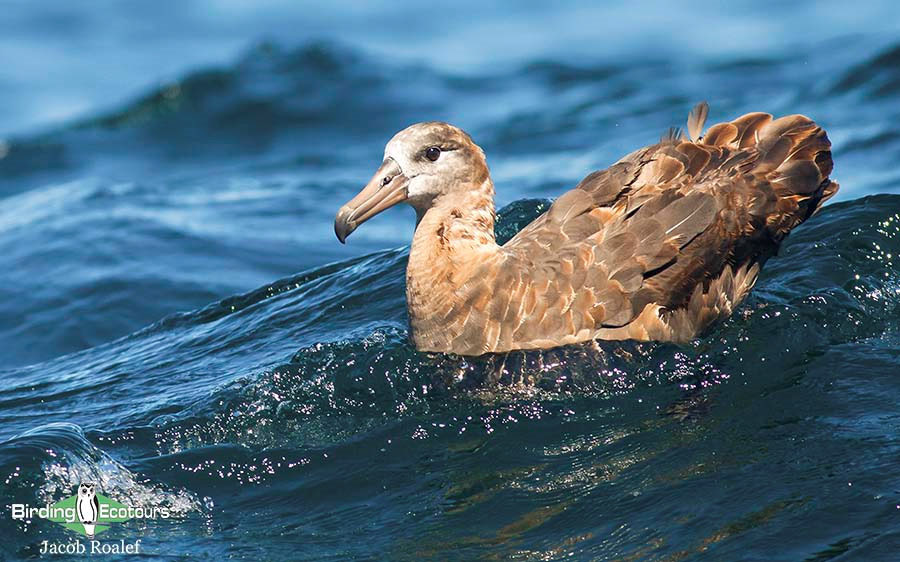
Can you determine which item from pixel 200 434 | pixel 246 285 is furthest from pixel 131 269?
pixel 200 434

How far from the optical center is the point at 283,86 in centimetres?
1706

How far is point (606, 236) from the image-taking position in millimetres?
6859

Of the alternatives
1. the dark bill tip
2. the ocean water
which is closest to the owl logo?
the ocean water

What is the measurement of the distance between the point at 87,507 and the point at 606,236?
2.94 m

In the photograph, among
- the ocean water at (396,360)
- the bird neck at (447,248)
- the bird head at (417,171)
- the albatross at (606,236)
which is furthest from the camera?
the bird head at (417,171)

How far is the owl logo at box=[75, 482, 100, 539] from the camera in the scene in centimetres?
574

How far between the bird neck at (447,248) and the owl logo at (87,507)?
1990 millimetres

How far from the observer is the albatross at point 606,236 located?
6.76m

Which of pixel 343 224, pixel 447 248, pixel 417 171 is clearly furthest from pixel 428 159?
pixel 343 224

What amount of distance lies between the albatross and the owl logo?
6.24 ft

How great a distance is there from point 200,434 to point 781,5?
14804 millimetres

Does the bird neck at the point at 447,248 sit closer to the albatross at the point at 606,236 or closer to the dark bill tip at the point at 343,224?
the albatross at the point at 606,236

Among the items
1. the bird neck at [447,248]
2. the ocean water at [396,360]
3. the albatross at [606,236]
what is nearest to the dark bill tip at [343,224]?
the albatross at [606,236]

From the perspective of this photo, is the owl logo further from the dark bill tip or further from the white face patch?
the white face patch
